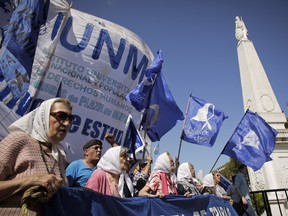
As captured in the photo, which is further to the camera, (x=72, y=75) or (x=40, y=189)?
(x=72, y=75)

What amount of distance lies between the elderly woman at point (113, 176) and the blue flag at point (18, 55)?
1443mm

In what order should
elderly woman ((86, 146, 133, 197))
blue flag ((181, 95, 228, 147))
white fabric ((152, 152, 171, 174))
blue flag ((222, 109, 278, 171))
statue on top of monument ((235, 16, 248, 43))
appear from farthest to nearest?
statue on top of monument ((235, 16, 248, 43)), blue flag ((222, 109, 278, 171)), blue flag ((181, 95, 228, 147)), white fabric ((152, 152, 171, 174)), elderly woman ((86, 146, 133, 197))

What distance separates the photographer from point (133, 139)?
441 centimetres

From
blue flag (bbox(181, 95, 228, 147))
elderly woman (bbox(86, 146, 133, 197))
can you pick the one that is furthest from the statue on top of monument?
elderly woman (bbox(86, 146, 133, 197))

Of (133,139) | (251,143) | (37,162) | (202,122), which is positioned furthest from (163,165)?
(251,143)

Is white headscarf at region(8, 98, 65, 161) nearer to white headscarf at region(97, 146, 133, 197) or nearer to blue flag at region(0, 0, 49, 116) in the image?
white headscarf at region(97, 146, 133, 197)

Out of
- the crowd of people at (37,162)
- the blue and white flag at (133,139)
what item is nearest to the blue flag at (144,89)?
the blue and white flag at (133,139)

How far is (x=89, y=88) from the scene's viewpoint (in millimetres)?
4383

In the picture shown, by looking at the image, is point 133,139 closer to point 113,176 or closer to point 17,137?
point 113,176

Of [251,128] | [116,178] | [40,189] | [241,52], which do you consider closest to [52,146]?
[40,189]

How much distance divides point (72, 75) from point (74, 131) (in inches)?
38.8

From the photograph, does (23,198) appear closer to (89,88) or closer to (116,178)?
(116,178)

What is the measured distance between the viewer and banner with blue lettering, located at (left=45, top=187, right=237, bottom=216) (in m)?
1.71

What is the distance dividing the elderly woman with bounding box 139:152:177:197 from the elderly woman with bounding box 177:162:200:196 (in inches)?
20.9
